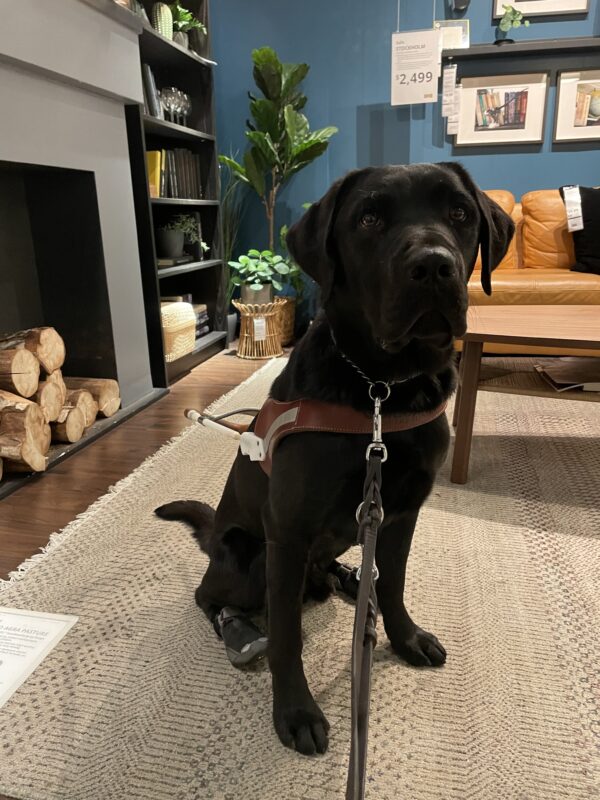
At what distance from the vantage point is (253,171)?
3.75 m

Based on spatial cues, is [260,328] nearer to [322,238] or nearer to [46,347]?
[46,347]

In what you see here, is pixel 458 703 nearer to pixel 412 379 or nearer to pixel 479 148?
pixel 412 379

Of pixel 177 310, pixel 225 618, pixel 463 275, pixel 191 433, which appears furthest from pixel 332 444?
pixel 177 310

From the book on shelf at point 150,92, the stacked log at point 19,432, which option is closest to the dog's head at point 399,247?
the stacked log at point 19,432

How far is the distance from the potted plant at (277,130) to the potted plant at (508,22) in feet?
4.44

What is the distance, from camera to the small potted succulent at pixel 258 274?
3.70 m

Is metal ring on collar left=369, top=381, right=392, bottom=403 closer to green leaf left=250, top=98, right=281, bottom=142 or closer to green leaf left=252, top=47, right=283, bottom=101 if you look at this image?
green leaf left=250, top=98, right=281, bottom=142

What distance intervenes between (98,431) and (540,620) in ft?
6.27

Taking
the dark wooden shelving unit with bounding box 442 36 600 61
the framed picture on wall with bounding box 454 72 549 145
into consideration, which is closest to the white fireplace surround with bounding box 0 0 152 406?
the dark wooden shelving unit with bounding box 442 36 600 61

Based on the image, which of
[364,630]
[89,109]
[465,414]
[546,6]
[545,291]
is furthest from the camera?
[546,6]

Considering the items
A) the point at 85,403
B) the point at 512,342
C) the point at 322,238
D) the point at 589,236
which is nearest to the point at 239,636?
the point at 322,238

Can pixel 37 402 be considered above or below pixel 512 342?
below

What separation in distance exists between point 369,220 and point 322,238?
9 centimetres

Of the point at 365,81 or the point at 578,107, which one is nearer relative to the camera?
the point at 578,107
